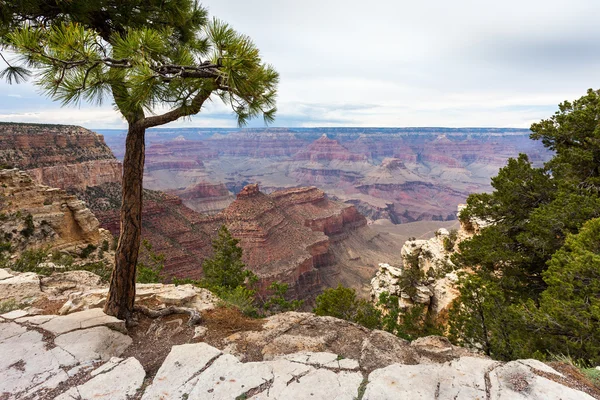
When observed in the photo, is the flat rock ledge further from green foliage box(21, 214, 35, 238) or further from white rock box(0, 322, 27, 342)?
green foliage box(21, 214, 35, 238)

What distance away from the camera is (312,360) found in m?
4.04

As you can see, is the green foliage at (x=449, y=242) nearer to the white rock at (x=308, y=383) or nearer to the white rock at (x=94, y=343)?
the white rock at (x=308, y=383)

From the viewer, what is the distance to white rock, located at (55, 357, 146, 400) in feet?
10.6

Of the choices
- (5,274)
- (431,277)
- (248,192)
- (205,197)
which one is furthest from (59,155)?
(205,197)

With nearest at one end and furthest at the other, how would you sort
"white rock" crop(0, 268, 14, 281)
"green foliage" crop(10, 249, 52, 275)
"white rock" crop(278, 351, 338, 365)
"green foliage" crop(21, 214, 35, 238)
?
"white rock" crop(278, 351, 338, 365) < "white rock" crop(0, 268, 14, 281) < "green foliage" crop(10, 249, 52, 275) < "green foliage" crop(21, 214, 35, 238)

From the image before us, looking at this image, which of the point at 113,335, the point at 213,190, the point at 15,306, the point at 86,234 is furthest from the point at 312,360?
the point at 213,190

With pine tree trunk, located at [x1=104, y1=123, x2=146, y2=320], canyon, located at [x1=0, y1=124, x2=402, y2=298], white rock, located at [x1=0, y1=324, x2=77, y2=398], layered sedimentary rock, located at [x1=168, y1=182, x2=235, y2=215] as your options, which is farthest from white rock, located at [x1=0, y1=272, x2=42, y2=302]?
layered sedimentary rock, located at [x1=168, y1=182, x2=235, y2=215]

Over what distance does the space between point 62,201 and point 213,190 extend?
114 meters

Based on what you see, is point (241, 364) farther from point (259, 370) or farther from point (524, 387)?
point (524, 387)

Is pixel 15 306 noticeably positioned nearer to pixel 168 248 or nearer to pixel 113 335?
pixel 113 335

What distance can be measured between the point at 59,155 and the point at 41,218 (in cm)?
3668

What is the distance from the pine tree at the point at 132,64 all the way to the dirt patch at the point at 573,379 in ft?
17.2

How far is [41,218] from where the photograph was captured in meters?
17.7

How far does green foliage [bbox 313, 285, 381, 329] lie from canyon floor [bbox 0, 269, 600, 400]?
160 inches
